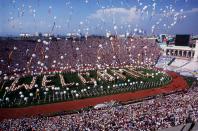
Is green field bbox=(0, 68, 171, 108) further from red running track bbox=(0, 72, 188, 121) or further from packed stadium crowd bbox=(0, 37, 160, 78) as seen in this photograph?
packed stadium crowd bbox=(0, 37, 160, 78)

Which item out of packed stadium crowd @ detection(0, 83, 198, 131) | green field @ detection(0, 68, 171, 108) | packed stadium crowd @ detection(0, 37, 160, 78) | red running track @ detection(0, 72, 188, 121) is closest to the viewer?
packed stadium crowd @ detection(0, 83, 198, 131)

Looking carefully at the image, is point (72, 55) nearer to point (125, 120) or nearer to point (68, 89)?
point (68, 89)

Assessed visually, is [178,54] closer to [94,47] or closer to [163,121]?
[94,47]

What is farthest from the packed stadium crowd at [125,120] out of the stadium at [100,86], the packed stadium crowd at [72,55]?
the packed stadium crowd at [72,55]

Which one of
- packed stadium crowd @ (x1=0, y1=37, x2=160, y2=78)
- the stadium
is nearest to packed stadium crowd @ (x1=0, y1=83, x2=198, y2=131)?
the stadium

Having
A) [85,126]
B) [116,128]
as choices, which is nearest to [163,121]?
[116,128]

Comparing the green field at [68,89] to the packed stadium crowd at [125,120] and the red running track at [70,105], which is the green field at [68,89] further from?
the packed stadium crowd at [125,120]
